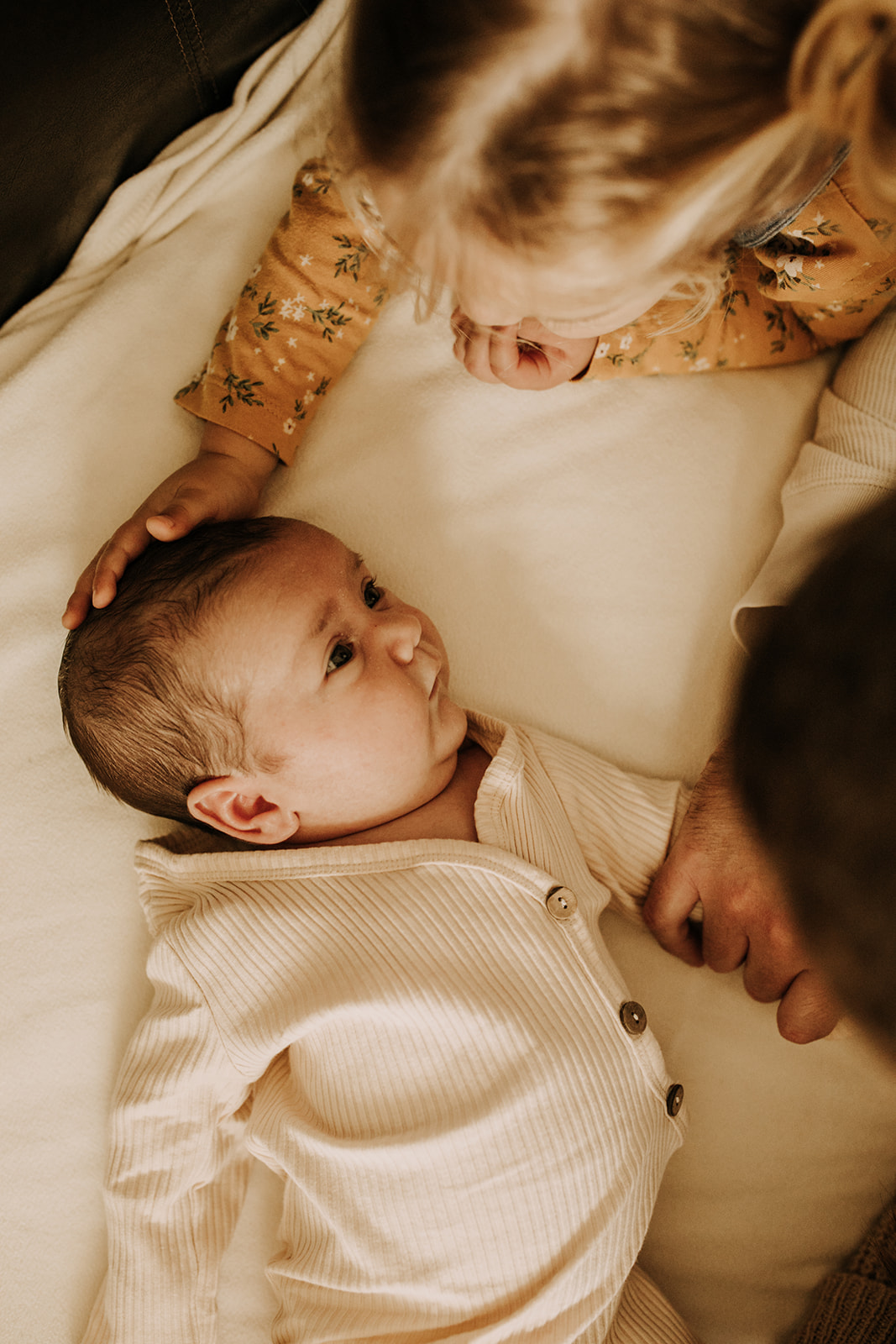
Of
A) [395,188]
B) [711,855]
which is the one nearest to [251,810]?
[711,855]

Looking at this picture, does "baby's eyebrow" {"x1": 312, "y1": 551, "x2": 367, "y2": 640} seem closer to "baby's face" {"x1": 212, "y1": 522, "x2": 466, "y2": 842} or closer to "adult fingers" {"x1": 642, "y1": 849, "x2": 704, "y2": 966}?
"baby's face" {"x1": 212, "y1": 522, "x2": 466, "y2": 842}

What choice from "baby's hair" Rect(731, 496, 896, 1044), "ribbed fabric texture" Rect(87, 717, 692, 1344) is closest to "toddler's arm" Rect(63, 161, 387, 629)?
"ribbed fabric texture" Rect(87, 717, 692, 1344)

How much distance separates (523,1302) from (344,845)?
0.45 metres

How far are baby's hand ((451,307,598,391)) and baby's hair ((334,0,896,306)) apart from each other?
0.28m

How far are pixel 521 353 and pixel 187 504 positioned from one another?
0.40 m

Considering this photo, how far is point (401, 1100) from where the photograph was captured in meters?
0.88

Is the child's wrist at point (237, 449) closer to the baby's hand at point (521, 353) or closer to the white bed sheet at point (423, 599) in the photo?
the white bed sheet at point (423, 599)

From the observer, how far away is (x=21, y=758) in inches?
41.2

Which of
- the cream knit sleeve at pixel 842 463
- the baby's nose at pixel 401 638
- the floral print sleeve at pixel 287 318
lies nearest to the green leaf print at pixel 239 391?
the floral print sleeve at pixel 287 318

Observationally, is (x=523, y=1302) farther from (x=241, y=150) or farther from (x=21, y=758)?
(x=241, y=150)

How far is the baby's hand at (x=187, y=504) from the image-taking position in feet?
3.09

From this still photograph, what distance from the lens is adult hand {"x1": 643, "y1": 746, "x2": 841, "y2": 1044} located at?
93 centimetres

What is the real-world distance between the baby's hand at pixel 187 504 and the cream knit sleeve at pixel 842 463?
0.58 meters

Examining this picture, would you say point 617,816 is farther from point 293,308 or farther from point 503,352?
point 293,308
